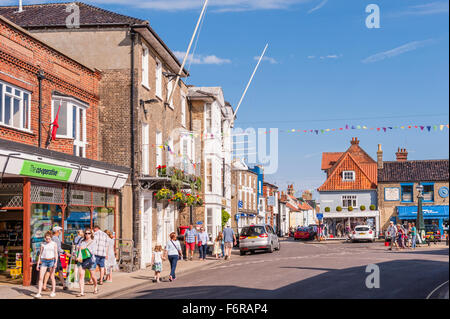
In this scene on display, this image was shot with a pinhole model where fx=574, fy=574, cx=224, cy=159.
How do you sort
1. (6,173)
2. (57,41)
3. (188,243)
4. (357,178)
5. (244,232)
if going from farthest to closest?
(357,178) < (244,232) < (188,243) < (57,41) < (6,173)

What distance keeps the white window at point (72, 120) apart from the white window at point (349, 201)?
139ft

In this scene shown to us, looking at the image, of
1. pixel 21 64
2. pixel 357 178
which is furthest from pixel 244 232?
pixel 357 178

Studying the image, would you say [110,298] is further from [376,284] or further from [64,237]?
[376,284]

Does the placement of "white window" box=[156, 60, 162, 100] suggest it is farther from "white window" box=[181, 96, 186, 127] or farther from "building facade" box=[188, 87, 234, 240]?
"building facade" box=[188, 87, 234, 240]

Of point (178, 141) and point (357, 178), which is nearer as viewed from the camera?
point (178, 141)

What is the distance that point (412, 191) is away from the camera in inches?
2281

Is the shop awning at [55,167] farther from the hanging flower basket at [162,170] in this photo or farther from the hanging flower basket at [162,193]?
the hanging flower basket at [162,170]

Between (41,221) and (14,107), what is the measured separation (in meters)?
3.70

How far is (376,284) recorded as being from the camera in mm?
14508

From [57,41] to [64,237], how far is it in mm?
9229

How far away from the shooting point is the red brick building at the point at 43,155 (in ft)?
55.0

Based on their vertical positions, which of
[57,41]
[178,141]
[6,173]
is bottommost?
[6,173]

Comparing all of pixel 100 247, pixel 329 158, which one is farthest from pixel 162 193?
pixel 329 158

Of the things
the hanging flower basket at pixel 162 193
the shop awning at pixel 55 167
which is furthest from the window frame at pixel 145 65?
the hanging flower basket at pixel 162 193
